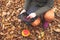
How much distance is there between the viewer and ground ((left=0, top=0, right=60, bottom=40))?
2.49m

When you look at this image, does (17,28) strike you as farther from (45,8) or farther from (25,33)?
(45,8)

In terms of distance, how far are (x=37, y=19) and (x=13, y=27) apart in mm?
392

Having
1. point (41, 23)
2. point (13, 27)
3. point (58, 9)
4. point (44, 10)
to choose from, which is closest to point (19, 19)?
point (13, 27)

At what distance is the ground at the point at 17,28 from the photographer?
2.49m

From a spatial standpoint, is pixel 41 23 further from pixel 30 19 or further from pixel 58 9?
pixel 58 9

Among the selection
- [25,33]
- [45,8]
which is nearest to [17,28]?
[25,33]

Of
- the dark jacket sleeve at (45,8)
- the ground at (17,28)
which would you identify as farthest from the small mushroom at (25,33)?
the dark jacket sleeve at (45,8)

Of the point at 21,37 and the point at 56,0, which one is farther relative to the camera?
the point at 56,0

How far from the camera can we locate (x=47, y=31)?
2557 mm

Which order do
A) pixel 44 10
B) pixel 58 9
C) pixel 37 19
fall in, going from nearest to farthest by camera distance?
pixel 44 10
pixel 37 19
pixel 58 9

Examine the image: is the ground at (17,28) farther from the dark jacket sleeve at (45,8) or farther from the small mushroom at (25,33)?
the dark jacket sleeve at (45,8)

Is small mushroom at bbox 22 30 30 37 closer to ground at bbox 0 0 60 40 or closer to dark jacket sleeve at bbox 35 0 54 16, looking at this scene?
ground at bbox 0 0 60 40

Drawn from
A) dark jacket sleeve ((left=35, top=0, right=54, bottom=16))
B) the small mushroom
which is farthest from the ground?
dark jacket sleeve ((left=35, top=0, right=54, bottom=16))

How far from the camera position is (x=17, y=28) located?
8.44 feet
